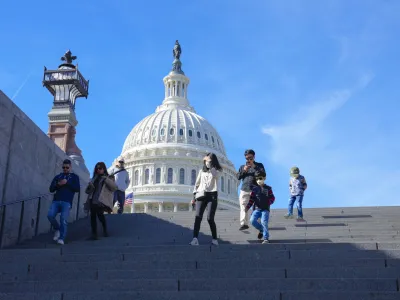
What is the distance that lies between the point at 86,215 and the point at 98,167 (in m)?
4.65

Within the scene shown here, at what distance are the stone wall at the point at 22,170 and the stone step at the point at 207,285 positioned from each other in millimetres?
3976

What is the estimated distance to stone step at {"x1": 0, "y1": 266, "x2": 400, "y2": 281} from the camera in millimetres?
6891

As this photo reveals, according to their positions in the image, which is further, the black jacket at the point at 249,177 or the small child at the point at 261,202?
the black jacket at the point at 249,177

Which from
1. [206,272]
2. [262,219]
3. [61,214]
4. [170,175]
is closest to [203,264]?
[206,272]

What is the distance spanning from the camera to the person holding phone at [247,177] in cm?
1147

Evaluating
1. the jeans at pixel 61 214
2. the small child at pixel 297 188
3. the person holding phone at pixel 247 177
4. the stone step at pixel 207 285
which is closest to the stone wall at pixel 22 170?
the jeans at pixel 61 214

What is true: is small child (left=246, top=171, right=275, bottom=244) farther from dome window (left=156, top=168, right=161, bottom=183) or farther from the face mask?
dome window (left=156, top=168, right=161, bottom=183)

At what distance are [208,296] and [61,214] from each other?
5.08 m

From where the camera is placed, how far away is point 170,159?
8750 centimetres

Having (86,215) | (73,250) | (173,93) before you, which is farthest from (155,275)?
(173,93)

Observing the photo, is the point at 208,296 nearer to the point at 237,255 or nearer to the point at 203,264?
the point at 203,264

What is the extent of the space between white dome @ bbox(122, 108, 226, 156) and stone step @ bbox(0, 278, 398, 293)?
8169 cm

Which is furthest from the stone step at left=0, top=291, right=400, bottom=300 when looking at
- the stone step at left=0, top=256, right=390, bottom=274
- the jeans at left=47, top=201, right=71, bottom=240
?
the jeans at left=47, top=201, right=71, bottom=240

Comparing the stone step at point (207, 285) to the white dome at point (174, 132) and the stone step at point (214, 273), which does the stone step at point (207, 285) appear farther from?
the white dome at point (174, 132)
